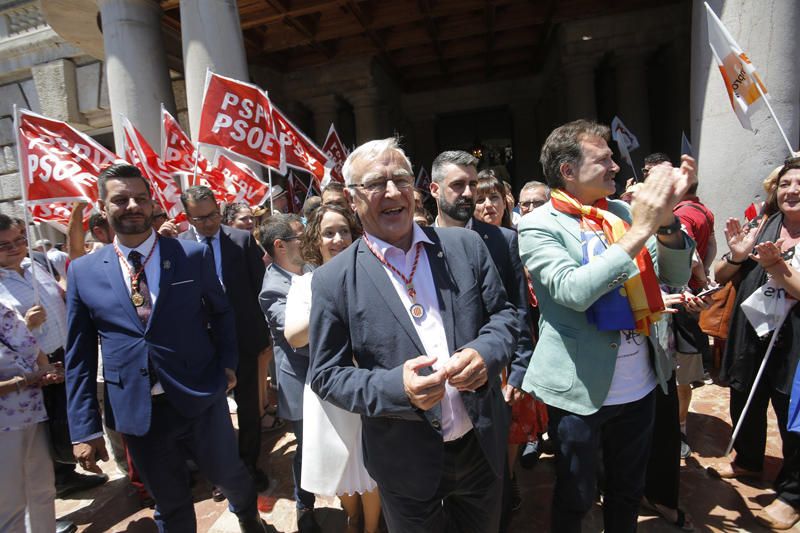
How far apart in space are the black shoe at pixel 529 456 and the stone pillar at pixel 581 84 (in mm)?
8924

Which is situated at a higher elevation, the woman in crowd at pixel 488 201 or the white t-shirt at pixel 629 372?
the woman in crowd at pixel 488 201

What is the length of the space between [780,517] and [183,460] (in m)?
3.45

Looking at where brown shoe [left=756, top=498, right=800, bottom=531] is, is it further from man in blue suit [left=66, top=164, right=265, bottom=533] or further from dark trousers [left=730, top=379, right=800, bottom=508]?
man in blue suit [left=66, top=164, right=265, bottom=533]

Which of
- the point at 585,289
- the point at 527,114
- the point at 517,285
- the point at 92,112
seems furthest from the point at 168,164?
the point at 527,114

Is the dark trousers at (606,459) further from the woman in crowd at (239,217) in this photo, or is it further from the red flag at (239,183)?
the red flag at (239,183)

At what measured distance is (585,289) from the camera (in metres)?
1.68

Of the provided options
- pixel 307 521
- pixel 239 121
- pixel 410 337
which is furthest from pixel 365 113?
pixel 410 337

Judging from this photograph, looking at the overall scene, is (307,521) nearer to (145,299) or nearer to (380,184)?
(145,299)

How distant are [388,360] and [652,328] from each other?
1.25 metres

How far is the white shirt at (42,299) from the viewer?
2971mm


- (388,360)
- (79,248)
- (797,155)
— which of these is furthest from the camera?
(79,248)

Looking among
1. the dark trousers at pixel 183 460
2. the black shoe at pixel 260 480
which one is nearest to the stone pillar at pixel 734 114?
the black shoe at pixel 260 480

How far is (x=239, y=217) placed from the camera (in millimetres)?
4719

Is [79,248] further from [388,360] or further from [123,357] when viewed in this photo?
[388,360]
